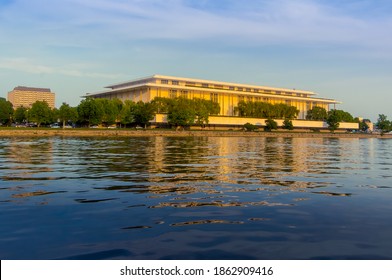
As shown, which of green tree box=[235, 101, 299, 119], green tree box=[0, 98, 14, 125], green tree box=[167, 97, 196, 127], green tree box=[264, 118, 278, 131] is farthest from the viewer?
green tree box=[235, 101, 299, 119]

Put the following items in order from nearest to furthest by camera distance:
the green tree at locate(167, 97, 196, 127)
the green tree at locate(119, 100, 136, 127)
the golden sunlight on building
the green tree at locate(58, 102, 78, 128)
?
the green tree at locate(58, 102, 78, 128), the green tree at locate(119, 100, 136, 127), the green tree at locate(167, 97, 196, 127), the golden sunlight on building

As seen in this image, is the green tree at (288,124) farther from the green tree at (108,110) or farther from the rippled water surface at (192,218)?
the rippled water surface at (192,218)

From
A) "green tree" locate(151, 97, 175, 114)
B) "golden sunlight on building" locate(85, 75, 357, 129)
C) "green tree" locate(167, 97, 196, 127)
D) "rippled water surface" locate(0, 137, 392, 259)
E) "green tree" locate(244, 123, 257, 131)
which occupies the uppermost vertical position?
"golden sunlight on building" locate(85, 75, 357, 129)

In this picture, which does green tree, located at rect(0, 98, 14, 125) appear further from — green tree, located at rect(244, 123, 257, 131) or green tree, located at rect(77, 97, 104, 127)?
green tree, located at rect(244, 123, 257, 131)

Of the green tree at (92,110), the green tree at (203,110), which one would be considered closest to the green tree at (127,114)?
the green tree at (92,110)

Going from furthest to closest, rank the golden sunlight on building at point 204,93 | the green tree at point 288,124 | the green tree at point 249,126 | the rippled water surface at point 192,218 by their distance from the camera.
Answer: the green tree at point 288,124 → the golden sunlight on building at point 204,93 → the green tree at point 249,126 → the rippled water surface at point 192,218

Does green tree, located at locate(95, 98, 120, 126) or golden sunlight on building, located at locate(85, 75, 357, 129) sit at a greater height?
golden sunlight on building, located at locate(85, 75, 357, 129)

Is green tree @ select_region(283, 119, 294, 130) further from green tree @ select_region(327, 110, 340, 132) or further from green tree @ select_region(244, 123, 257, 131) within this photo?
green tree @ select_region(327, 110, 340, 132)

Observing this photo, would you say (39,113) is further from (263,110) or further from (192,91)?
(263,110)

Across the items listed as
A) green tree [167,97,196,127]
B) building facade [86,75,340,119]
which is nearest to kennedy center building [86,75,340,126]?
Answer: building facade [86,75,340,119]

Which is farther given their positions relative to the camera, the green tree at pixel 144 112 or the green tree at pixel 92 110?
the green tree at pixel 144 112

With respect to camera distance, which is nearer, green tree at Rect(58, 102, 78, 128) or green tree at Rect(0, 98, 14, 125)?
green tree at Rect(58, 102, 78, 128)

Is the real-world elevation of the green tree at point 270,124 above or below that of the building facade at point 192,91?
below

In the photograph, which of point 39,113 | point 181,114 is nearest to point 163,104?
point 181,114
